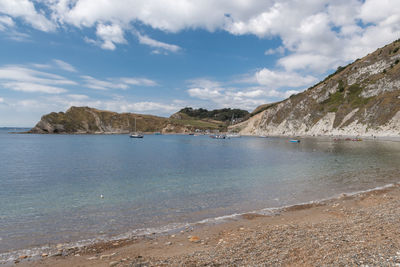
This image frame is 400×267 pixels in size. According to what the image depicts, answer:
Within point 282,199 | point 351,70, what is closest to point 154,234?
point 282,199

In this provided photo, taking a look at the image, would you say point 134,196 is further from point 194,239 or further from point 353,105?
point 353,105

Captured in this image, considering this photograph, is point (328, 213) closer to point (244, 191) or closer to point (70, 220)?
point (244, 191)

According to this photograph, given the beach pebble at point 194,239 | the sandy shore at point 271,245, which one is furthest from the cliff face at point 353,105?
the beach pebble at point 194,239

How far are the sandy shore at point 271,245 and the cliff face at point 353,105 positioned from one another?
107649 mm

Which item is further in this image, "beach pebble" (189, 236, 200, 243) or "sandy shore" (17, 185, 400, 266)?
"beach pebble" (189, 236, 200, 243)

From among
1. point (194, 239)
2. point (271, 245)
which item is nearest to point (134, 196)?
point (194, 239)

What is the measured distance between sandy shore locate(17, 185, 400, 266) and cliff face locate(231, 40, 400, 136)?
10765 cm

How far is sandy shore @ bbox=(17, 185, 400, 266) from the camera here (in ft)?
26.2

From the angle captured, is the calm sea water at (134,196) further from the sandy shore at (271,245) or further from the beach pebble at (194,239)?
the beach pebble at (194,239)

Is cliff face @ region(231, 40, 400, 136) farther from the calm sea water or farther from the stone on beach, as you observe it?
the stone on beach

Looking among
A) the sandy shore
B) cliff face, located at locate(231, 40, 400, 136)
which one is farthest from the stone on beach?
cliff face, located at locate(231, 40, 400, 136)

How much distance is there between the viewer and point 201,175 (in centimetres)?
3073

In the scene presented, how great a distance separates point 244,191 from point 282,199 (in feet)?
11.8

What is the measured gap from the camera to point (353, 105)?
413ft
